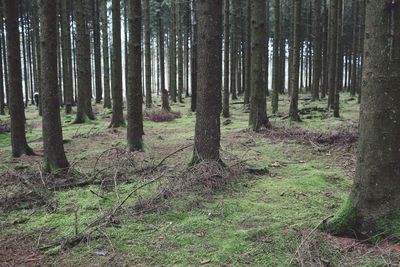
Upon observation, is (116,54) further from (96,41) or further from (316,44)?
(96,41)

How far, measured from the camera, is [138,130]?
7.75 metres

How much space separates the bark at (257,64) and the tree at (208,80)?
4.25m

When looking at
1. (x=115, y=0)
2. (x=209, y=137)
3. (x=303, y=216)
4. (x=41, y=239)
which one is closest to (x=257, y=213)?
(x=303, y=216)

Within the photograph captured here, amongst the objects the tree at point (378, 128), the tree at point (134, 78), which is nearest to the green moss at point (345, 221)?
the tree at point (378, 128)

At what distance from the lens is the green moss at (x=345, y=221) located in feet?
9.46

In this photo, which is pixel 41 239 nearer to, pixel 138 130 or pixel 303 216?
pixel 303 216

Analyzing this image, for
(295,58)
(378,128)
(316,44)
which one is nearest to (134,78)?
(378,128)

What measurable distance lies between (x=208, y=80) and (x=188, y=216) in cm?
243

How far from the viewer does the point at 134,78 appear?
24.9ft

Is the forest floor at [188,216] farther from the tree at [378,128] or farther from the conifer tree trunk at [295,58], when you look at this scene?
the conifer tree trunk at [295,58]

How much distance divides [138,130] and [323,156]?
4.56 meters

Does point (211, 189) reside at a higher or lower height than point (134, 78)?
lower

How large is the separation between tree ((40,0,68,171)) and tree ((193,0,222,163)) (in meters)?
2.62

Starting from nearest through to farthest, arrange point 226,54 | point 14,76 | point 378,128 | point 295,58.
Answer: point 378,128 → point 14,76 → point 295,58 → point 226,54
